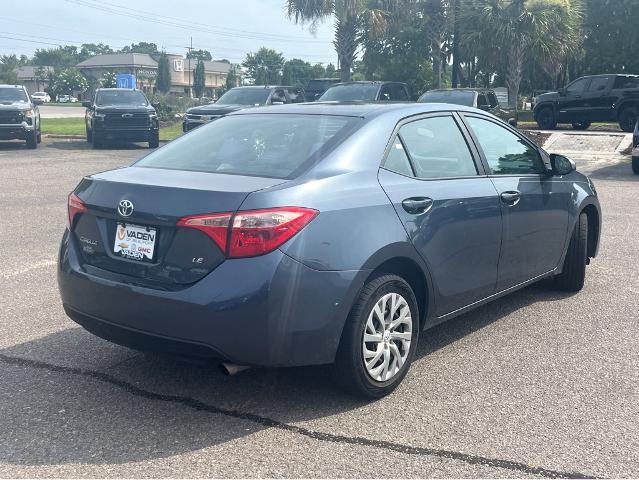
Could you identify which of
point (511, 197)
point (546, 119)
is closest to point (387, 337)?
point (511, 197)

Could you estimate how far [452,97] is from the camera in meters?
18.5

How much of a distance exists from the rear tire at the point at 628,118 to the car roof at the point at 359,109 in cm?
2188

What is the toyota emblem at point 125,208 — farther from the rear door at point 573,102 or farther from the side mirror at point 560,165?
the rear door at point 573,102

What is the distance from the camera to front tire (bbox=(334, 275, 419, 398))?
388 centimetres

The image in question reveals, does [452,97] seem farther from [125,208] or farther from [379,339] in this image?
[125,208]

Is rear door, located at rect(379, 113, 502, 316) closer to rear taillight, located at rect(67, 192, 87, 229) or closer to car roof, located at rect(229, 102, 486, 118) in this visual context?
car roof, located at rect(229, 102, 486, 118)

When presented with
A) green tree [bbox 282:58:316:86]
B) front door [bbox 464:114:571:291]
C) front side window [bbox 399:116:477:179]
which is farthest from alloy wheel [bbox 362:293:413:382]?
green tree [bbox 282:58:316:86]

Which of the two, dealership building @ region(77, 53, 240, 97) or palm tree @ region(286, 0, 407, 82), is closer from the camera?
palm tree @ region(286, 0, 407, 82)

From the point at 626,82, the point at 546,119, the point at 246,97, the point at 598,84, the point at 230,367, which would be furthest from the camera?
the point at 546,119

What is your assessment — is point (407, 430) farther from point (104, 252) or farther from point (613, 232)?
point (613, 232)

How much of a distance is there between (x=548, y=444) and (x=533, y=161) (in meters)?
2.66

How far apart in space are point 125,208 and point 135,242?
18 cm

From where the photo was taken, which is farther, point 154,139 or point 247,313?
point 154,139

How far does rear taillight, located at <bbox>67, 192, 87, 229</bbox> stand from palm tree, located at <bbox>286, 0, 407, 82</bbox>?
3387 cm
